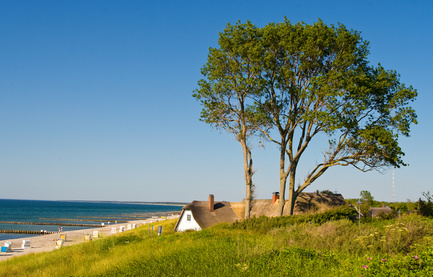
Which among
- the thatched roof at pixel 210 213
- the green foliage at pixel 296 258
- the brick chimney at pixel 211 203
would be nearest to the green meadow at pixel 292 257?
the green foliage at pixel 296 258

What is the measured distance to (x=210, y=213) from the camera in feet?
125

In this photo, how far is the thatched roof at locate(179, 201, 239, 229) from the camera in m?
37.1

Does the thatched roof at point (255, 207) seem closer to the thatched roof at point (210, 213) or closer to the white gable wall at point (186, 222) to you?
the thatched roof at point (210, 213)

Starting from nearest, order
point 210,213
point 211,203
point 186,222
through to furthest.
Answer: point 186,222 < point 210,213 < point 211,203

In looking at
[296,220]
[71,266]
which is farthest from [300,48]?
[71,266]

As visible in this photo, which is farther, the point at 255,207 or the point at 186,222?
the point at 186,222

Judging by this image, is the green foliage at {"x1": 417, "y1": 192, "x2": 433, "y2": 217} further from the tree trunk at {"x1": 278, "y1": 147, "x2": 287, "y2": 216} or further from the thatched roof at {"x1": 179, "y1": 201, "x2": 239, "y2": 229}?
the thatched roof at {"x1": 179, "y1": 201, "x2": 239, "y2": 229}

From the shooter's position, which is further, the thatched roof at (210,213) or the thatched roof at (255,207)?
the thatched roof at (210,213)

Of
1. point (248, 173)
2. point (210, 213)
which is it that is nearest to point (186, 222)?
point (210, 213)

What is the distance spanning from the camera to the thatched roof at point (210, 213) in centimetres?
3709

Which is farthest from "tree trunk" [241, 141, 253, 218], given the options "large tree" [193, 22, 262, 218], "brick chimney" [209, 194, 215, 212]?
"brick chimney" [209, 194, 215, 212]

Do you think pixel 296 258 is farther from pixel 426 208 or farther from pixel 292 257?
pixel 426 208

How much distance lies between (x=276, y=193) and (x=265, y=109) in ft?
45.3

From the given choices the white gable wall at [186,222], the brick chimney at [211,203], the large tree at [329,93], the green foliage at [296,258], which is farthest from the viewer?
the brick chimney at [211,203]
